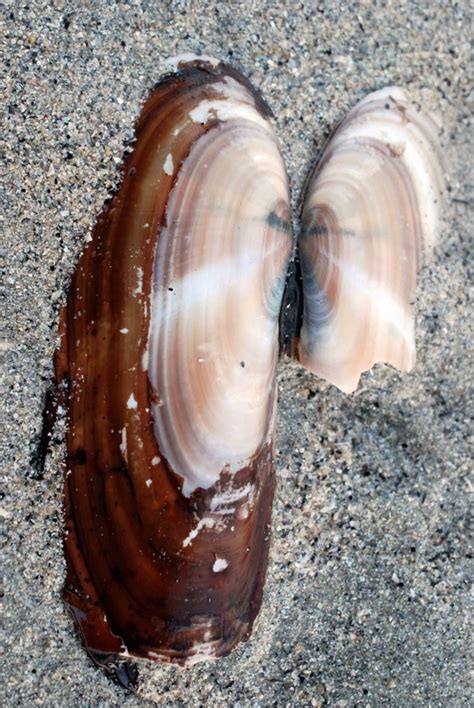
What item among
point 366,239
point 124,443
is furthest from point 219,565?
point 366,239

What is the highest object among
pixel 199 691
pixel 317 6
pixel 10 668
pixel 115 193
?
pixel 317 6

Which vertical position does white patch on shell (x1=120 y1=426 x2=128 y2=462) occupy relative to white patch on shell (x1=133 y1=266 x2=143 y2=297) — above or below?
below

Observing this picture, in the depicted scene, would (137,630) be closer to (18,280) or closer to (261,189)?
(18,280)

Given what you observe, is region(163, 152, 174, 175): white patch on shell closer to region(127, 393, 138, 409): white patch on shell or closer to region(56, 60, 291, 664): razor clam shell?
region(56, 60, 291, 664): razor clam shell

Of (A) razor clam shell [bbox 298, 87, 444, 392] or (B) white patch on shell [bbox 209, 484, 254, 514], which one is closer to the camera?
(B) white patch on shell [bbox 209, 484, 254, 514]

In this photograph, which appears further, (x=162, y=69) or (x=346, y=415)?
(x=346, y=415)

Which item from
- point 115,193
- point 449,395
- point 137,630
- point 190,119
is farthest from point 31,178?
point 449,395

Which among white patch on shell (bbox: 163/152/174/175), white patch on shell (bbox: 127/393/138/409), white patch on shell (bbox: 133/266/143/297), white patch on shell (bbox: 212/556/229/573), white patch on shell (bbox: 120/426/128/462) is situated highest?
white patch on shell (bbox: 163/152/174/175)

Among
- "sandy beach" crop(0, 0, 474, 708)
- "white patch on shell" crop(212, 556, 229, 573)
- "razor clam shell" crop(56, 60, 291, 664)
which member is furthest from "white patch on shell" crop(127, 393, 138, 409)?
"white patch on shell" crop(212, 556, 229, 573)
